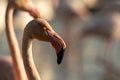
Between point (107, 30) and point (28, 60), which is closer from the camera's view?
point (28, 60)

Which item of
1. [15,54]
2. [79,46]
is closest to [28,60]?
[15,54]

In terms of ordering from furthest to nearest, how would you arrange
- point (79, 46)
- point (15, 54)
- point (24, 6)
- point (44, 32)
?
point (79, 46) → point (24, 6) → point (15, 54) → point (44, 32)

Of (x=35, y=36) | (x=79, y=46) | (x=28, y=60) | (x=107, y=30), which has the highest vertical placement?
(x=35, y=36)

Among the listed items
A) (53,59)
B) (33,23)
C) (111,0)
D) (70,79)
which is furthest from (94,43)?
(33,23)

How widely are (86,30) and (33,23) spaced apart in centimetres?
472

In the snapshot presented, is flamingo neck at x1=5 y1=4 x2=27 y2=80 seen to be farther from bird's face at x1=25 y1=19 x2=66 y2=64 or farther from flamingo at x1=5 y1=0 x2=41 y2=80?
bird's face at x1=25 y1=19 x2=66 y2=64

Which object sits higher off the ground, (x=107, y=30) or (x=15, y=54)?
(x=15, y=54)

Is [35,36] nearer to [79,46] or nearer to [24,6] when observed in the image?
[24,6]

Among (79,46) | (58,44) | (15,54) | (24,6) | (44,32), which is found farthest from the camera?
(79,46)

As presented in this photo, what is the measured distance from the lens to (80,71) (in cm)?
779

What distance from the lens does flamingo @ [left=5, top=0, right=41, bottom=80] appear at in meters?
3.45

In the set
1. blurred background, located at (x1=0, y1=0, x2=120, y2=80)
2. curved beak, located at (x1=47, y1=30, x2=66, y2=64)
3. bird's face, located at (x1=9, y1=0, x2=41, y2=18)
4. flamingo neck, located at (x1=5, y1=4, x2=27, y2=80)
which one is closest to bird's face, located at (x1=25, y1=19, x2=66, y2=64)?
curved beak, located at (x1=47, y1=30, x2=66, y2=64)

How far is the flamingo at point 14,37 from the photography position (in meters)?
3.45

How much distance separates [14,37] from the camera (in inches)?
143
